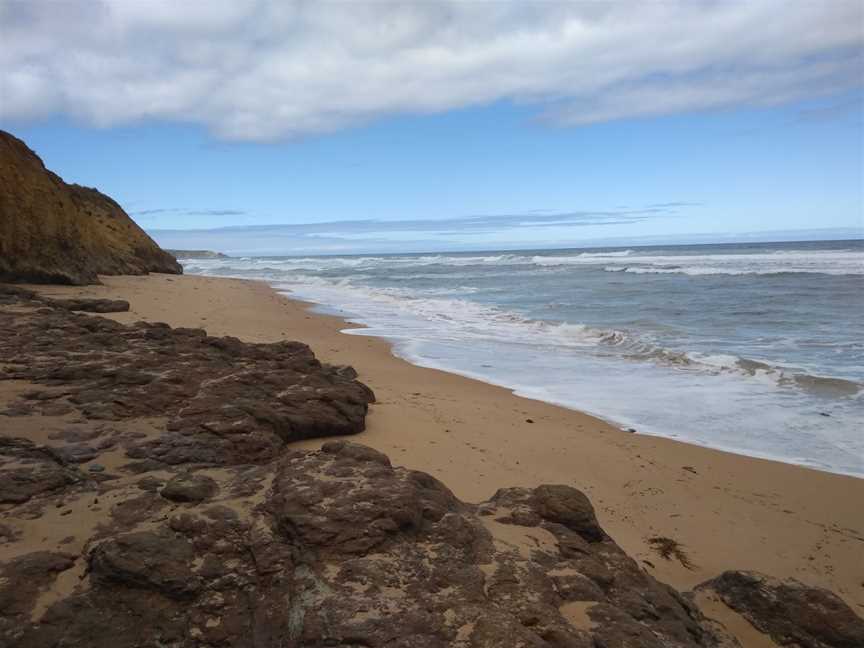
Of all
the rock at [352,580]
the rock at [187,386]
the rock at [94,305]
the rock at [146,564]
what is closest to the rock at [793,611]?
the rock at [352,580]

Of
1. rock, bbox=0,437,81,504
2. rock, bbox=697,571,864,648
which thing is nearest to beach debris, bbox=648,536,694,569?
rock, bbox=697,571,864,648

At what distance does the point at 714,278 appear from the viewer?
2784 centimetres

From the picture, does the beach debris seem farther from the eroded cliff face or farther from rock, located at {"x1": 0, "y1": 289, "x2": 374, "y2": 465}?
the eroded cliff face

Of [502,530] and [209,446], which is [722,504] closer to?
[502,530]

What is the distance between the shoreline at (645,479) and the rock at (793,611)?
1.22 feet

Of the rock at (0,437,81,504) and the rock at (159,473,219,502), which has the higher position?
the rock at (0,437,81,504)

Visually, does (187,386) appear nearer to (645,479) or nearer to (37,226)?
(645,479)

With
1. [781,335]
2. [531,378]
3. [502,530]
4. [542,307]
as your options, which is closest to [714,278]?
[542,307]

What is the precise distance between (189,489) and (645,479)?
3538 millimetres

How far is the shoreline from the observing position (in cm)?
380

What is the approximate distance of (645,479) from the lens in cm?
489

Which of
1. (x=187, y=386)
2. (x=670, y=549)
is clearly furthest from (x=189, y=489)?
(x=670, y=549)

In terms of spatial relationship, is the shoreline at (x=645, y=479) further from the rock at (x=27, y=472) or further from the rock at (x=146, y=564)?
the rock at (x=146, y=564)

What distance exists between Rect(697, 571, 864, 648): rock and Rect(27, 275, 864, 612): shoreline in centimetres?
37
